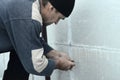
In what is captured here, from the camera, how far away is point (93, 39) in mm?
1542

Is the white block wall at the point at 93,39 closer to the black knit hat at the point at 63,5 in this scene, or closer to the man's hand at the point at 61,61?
the man's hand at the point at 61,61

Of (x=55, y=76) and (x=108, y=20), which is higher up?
(x=108, y=20)

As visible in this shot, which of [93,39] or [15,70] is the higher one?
[93,39]

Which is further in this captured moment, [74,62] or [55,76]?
[55,76]

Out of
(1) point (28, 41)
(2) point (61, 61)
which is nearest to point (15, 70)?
(2) point (61, 61)

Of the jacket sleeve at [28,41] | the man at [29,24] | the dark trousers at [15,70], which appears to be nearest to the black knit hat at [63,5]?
the man at [29,24]

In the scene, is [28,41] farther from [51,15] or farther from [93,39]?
[93,39]

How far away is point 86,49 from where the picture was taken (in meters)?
1.60

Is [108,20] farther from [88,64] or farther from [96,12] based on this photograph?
[88,64]

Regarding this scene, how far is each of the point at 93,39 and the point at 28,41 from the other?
403mm

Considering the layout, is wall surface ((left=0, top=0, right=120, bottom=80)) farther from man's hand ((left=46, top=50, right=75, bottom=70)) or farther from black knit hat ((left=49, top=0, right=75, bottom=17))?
black knit hat ((left=49, top=0, right=75, bottom=17))

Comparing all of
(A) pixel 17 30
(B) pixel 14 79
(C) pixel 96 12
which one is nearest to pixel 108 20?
(C) pixel 96 12

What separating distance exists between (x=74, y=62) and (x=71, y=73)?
0.09 metres

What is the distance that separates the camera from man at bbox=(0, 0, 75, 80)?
4.12ft
